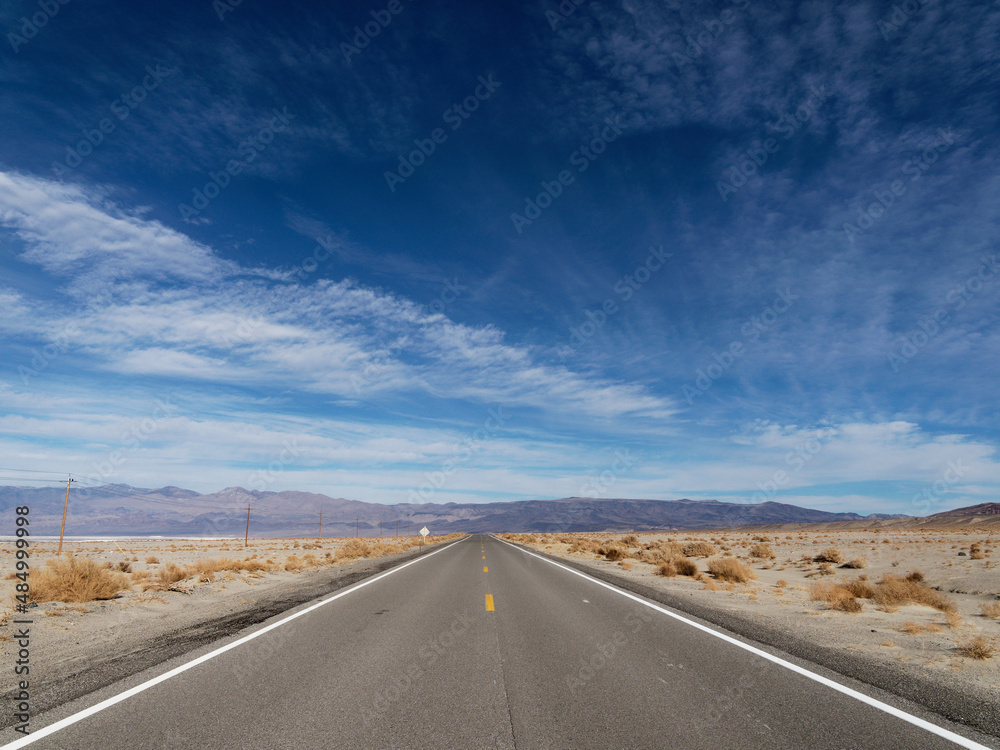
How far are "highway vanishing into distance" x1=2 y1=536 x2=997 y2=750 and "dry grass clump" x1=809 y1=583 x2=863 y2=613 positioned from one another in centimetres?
509

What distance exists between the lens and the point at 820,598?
552 inches

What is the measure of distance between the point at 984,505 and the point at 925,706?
23680 centimetres

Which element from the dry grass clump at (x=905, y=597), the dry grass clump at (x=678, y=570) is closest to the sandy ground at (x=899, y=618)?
the dry grass clump at (x=905, y=597)

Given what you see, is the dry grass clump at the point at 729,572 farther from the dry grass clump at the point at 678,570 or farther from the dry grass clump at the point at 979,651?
the dry grass clump at the point at 979,651

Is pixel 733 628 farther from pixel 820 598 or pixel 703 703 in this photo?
pixel 820 598

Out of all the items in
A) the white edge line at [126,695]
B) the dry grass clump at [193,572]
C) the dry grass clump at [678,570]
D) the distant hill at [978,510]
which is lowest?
the distant hill at [978,510]

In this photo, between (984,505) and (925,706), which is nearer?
(925,706)

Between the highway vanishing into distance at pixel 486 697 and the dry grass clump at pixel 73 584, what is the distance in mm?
7055

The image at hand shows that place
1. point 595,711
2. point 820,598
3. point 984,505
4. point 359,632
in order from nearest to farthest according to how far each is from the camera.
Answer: point 595,711, point 359,632, point 820,598, point 984,505

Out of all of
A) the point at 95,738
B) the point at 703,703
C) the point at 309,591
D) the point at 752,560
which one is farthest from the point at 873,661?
the point at 752,560

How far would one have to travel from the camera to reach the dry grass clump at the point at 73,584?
12.3 metres

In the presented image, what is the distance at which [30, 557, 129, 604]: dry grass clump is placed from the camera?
12.3 metres

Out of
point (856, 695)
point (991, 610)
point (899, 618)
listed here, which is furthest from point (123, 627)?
point (991, 610)

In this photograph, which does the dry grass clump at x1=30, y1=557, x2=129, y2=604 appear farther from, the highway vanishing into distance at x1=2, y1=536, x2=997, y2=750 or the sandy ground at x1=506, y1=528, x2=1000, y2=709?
the sandy ground at x1=506, y1=528, x2=1000, y2=709
